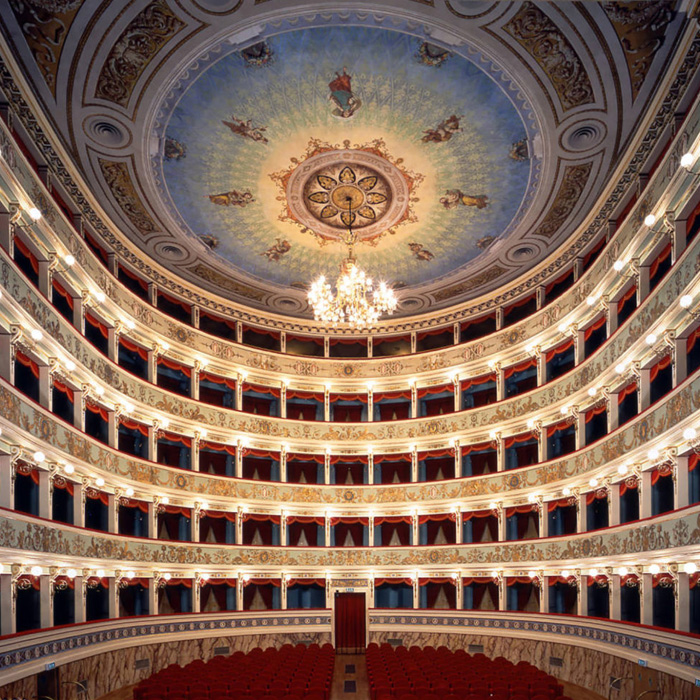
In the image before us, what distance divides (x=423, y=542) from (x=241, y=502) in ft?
21.1

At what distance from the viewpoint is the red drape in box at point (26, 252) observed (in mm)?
13303

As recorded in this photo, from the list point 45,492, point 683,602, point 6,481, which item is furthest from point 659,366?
point 45,492

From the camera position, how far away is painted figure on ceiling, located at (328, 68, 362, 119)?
42.1 ft

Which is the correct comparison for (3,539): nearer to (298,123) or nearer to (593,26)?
(298,123)

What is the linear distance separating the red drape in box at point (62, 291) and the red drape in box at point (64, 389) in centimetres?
211

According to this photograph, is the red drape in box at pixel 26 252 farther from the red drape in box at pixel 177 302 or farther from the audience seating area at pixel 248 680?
the audience seating area at pixel 248 680

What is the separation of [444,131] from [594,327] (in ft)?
22.6

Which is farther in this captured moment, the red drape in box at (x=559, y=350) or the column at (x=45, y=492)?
the red drape in box at (x=559, y=350)

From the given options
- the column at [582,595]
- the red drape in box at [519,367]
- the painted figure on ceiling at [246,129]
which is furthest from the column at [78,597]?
the red drape in box at [519,367]

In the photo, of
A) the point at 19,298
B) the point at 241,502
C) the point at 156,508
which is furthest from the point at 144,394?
the point at 19,298

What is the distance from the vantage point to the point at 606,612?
16.2 m

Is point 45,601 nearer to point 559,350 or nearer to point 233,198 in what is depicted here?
point 233,198

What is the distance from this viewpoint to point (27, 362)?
13.2 meters

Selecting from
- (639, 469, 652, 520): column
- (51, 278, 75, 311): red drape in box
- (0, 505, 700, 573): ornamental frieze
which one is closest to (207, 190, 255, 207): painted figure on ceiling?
(51, 278, 75, 311): red drape in box
